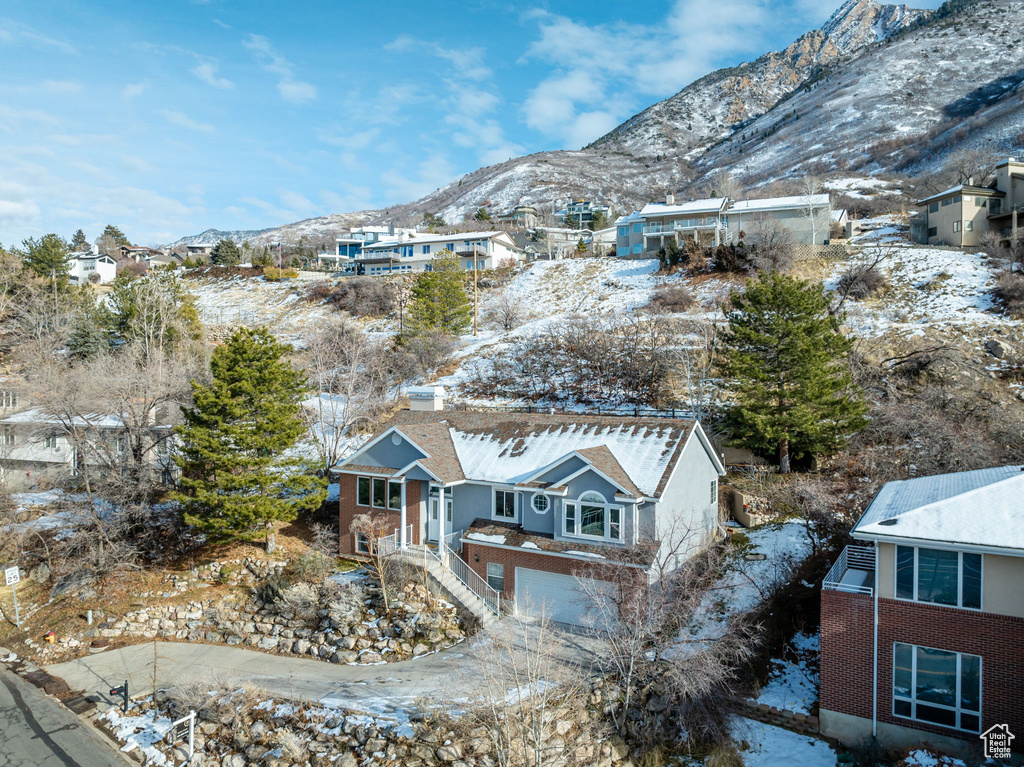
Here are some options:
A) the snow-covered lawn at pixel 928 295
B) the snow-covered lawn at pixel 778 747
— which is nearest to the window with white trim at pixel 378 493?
the snow-covered lawn at pixel 778 747

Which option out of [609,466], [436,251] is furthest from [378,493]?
[436,251]

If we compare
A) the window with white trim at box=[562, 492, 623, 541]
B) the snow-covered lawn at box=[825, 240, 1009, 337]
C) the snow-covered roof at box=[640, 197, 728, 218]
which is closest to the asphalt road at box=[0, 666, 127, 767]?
the window with white trim at box=[562, 492, 623, 541]

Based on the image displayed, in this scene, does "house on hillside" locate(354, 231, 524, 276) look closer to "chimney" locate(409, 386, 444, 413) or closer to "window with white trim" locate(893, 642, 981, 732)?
"chimney" locate(409, 386, 444, 413)

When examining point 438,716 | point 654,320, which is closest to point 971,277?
point 654,320

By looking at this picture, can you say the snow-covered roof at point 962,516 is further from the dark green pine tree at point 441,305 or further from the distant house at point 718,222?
the distant house at point 718,222

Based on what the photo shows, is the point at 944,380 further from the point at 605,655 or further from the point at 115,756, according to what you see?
the point at 115,756

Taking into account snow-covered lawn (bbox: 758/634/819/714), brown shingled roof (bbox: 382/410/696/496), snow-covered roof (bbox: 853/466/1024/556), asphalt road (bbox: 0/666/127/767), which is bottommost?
asphalt road (bbox: 0/666/127/767)
